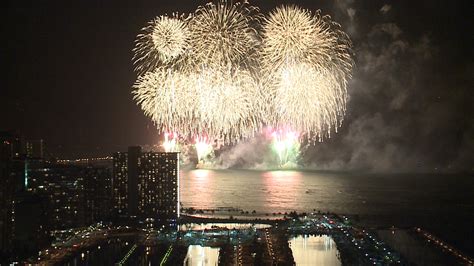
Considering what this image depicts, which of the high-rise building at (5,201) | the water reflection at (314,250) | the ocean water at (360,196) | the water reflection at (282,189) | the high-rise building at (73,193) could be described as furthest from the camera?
the water reflection at (282,189)

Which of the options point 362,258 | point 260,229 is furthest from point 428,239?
point 260,229

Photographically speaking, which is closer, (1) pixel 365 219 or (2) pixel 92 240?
(2) pixel 92 240

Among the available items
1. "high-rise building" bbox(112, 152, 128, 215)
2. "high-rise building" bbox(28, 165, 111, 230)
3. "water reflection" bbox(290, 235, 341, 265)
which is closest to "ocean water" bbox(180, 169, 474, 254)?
"water reflection" bbox(290, 235, 341, 265)

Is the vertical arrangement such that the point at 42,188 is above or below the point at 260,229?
above

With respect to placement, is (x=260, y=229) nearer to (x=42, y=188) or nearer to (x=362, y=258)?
(x=362, y=258)

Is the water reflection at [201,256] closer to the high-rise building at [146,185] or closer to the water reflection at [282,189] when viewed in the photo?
the high-rise building at [146,185]

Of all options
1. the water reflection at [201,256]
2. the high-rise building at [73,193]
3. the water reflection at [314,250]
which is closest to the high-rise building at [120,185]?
the high-rise building at [73,193]

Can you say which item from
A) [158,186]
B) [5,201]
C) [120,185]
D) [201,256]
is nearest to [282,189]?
[158,186]
